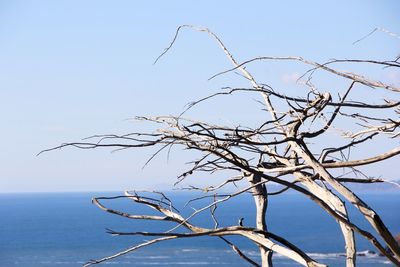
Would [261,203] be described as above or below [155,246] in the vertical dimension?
below

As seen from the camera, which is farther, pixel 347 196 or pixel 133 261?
pixel 133 261

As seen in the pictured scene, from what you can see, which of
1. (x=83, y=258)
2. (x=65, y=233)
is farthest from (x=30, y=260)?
(x=65, y=233)

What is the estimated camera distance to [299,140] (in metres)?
2.00

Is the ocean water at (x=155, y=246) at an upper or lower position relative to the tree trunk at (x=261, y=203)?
upper

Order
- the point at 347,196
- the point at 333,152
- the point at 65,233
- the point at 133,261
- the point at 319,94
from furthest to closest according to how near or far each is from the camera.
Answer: the point at 65,233
the point at 133,261
the point at 333,152
the point at 319,94
the point at 347,196

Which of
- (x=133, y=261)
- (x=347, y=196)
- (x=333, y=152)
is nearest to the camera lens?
(x=347, y=196)

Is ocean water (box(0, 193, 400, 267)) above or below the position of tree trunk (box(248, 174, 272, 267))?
above

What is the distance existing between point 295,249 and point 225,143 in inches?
14.1

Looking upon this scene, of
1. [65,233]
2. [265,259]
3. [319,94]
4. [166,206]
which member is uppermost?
[65,233]

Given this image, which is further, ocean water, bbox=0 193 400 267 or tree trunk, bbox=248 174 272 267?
ocean water, bbox=0 193 400 267

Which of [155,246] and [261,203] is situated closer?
[261,203]

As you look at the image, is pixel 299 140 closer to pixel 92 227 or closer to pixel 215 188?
pixel 215 188

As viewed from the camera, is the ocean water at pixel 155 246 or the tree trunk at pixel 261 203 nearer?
the tree trunk at pixel 261 203

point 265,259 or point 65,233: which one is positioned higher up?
point 65,233
